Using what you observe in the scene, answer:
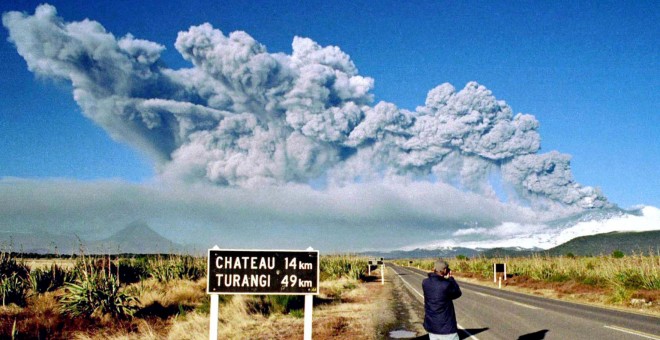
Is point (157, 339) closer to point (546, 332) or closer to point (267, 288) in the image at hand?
point (267, 288)

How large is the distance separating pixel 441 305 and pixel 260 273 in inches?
133

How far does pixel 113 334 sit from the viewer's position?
1235 cm

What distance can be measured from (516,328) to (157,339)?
363 inches

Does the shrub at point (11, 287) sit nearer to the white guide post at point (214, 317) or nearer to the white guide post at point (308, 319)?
the white guide post at point (214, 317)

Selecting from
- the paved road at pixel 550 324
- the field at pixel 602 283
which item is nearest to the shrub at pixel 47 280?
the paved road at pixel 550 324

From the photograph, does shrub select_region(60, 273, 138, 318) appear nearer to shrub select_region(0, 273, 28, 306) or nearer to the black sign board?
shrub select_region(0, 273, 28, 306)

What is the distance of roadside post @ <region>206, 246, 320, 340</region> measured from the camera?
870cm

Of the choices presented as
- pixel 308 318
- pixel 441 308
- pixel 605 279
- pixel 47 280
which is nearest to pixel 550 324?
pixel 308 318

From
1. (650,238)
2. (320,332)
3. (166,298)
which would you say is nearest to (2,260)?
(166,298)

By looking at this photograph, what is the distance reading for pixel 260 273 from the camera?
28.9 ft

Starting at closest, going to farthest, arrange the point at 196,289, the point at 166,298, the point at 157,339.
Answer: the point at 157,339 → the point at 166,298 → the point at 196,289

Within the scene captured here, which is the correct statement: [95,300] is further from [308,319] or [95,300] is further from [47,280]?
[47,280]

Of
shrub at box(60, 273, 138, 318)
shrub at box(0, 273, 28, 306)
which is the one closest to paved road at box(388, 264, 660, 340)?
shrub at box(60, 273, 138, 318)

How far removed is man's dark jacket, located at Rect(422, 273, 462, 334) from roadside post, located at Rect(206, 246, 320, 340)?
252cm
